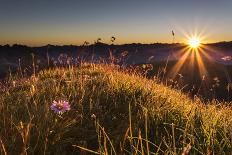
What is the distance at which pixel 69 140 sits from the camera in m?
4.57

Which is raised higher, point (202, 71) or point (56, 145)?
point (56, 145)

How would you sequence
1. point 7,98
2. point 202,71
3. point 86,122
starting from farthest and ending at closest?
point 202,71 < point 7,98 < point 86,122

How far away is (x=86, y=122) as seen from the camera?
17.1 feet

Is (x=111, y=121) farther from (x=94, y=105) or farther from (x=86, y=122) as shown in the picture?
(x=94, y=105)

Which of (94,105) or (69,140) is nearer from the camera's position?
(69,140)

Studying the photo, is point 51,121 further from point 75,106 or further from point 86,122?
point 75,106

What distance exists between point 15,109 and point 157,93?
8.13 feet

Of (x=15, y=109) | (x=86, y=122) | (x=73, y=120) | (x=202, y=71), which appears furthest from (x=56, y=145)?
(x=202, y=71)

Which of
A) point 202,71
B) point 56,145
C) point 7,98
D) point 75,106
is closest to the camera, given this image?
point 56,145

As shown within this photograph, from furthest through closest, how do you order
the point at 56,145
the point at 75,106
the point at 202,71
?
the point at 202,71, the point at 75,106, the point at 56,145

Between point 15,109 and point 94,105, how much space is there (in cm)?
111

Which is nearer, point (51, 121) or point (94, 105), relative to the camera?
point (51, 121)

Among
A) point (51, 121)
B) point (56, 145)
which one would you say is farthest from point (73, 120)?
point (56, 145)

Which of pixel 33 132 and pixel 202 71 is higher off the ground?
pixel 33 132
